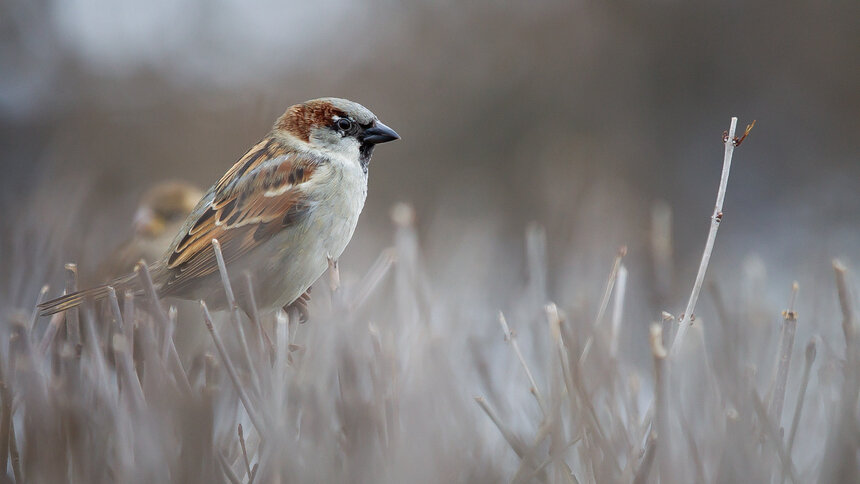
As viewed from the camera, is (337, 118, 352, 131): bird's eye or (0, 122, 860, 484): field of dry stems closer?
(0, 122, 860, 484): field of dry stems

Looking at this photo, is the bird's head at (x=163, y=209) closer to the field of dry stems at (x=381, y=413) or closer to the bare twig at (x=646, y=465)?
the field of dry stems at (x=381, y=413)

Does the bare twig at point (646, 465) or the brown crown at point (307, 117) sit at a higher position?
the brown crown at point (307, 117)

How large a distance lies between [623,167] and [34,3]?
4268mm

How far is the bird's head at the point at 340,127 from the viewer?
1.89 meters

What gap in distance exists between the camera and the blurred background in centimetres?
488

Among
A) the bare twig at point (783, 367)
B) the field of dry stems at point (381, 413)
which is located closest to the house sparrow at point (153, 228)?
the field of dry stems at point (381, 413)

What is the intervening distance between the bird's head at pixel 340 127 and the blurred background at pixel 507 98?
2484 mm

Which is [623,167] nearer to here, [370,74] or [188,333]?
[370,74]

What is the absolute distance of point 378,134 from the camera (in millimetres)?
1864

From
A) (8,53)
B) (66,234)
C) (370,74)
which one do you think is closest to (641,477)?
(66,234)

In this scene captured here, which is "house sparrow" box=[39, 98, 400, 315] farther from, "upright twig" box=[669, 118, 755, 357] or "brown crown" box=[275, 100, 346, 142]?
"upright twig" box=[669, 118, 755, 357]

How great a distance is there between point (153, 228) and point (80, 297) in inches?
49.3

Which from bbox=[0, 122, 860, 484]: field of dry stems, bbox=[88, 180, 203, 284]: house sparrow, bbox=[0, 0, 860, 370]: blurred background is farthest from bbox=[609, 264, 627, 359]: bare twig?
bbox=[0, 0, 860, 370]: blurred background

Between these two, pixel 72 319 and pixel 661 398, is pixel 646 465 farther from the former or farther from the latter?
pixel 72 319
